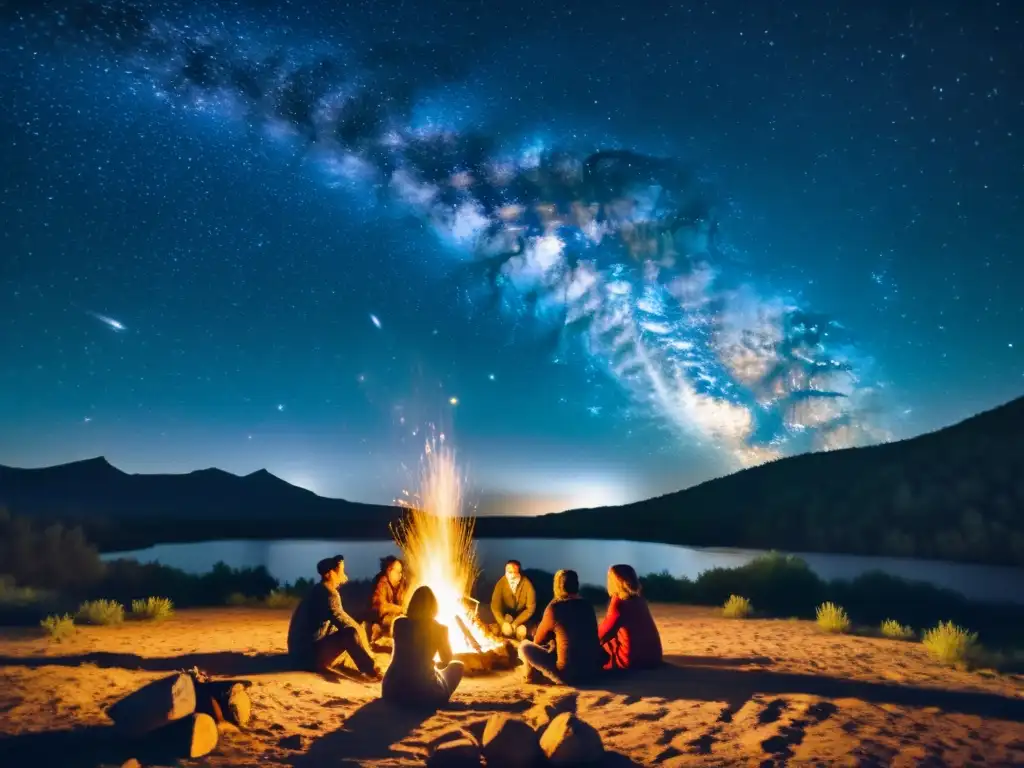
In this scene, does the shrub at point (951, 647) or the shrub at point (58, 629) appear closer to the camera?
the shrub at point (951, 647)

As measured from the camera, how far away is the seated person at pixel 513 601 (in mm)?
9727

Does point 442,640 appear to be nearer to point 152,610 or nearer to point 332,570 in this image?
point 332,570

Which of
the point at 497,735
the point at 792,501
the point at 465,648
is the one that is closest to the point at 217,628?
the point at 465,648

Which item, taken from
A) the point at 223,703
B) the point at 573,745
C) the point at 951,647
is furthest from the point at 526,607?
the point at 951,647

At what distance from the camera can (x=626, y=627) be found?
851 cm

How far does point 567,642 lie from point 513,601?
215 centimetres

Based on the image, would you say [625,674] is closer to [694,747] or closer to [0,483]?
[694,747]

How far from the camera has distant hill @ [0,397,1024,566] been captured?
44344 millimetres

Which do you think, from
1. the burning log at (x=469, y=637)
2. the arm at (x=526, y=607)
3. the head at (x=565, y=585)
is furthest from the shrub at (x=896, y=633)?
the burning log at (x=469, y=637)

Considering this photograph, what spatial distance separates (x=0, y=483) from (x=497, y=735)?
126734mm

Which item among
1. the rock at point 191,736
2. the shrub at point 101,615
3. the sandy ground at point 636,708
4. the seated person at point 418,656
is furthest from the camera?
the shrub at point 101,615

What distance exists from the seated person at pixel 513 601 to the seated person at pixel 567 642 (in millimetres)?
1572

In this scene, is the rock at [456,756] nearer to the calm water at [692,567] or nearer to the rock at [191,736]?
the rock at [191,736]

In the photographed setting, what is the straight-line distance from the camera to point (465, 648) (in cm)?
942
